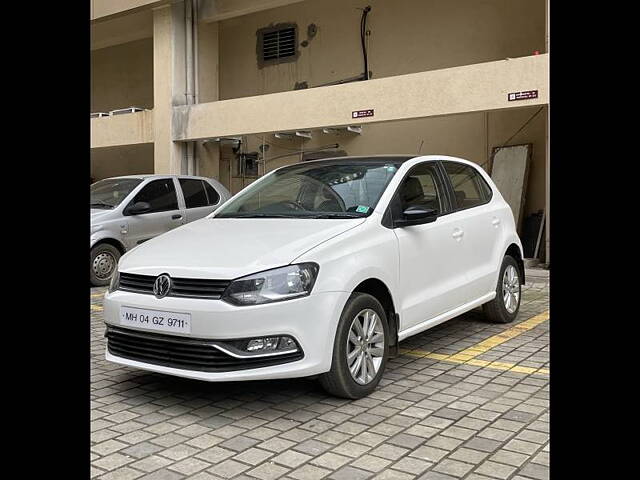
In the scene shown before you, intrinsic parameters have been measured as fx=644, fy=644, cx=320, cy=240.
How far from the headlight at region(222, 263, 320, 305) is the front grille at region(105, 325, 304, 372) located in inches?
12.5

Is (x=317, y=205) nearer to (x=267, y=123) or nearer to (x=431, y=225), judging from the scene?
(x=431, y=225)

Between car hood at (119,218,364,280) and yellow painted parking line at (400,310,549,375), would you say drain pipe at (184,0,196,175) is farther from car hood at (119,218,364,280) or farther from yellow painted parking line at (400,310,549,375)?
car hood at (119,218,364,280)

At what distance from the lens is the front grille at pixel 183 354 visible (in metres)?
3.82

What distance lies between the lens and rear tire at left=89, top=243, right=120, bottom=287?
29.0 feet

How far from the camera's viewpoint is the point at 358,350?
4.20 metres

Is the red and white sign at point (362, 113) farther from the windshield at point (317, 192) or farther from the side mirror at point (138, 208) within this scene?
the windshield at point (317, 192)

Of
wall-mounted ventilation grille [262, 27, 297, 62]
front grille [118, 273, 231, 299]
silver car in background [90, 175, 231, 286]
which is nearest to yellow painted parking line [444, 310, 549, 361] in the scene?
front grille [118, 273, 231, 299]

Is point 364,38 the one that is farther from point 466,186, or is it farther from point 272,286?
point 272,286

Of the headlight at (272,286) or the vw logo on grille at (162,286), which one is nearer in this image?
the headlight at (272,286)

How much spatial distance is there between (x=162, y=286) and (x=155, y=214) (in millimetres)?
5767

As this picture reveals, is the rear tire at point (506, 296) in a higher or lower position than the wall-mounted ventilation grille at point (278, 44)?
lower

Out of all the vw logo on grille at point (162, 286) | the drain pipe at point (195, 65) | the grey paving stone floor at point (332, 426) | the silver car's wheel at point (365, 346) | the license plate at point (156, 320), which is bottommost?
the grey paving stone floor at point (332, 426)

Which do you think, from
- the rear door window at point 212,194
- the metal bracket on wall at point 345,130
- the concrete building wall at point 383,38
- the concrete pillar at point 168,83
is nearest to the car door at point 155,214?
the rear door window at point 212,194

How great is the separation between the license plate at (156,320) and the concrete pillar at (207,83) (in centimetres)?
1121
